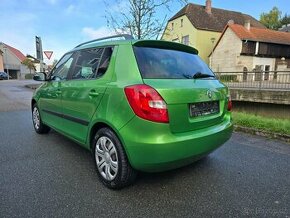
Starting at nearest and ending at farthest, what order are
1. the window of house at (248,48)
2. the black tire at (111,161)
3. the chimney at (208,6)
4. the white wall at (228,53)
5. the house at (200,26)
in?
1. the black tire at (111,161)
2. the window of house at (248,48)
3. the white wall at (228,53)
4. the house at (200,26)
5. the chimney at (208,6)

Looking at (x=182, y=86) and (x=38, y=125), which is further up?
(x=182, y=86)

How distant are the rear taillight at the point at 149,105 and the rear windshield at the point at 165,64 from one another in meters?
0.22

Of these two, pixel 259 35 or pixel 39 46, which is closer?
pixel 39 46

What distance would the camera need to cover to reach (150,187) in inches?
118

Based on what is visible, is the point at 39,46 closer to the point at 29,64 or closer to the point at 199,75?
the point at 199,75

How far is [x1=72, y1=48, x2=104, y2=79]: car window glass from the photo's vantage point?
334 centimetres

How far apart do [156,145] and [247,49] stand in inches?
1279

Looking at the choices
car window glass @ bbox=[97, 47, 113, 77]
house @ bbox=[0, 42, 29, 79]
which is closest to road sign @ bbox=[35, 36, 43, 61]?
car window glass @ bbox=[97, 47, 113, 77]

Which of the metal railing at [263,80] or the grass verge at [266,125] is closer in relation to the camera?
the grass verge at [266,125]

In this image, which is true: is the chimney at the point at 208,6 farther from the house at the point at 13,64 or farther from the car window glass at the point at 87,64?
the house at the point at 13,64

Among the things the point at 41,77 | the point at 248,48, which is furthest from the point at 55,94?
the point at 248,48

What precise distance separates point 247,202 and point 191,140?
89 cm

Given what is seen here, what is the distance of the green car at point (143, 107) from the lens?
2.54 metres

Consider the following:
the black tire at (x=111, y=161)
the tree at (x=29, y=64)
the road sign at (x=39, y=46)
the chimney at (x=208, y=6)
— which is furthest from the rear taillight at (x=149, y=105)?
the tree at (x=29, y=64)
